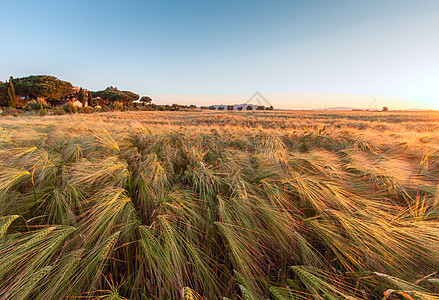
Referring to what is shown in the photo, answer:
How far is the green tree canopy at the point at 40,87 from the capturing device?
39531 mm

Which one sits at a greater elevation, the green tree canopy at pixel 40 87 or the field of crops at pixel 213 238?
the green tree canopy at pixel 40 87

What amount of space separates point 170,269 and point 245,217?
620 millimetres

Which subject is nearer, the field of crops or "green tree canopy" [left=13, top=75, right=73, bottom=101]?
the field of crops

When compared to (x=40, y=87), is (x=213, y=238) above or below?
below

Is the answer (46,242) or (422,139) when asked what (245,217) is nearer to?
(46,242)

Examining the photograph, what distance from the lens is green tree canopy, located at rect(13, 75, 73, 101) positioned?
39.5 meters

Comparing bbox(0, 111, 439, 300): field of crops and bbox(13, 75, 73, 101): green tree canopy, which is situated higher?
bbox(13, 75, 73, 101): green tree canopy

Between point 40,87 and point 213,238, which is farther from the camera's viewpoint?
point 40,87

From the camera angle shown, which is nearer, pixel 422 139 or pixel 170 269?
pixel 170 269

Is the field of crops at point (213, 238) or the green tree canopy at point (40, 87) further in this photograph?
the green tree canopy at point (40, 87)

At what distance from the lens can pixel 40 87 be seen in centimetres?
3959

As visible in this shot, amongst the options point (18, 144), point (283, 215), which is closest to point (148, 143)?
point (18, 144)

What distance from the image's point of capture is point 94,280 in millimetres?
909

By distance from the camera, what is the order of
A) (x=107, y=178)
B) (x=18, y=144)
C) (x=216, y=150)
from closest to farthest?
(x=107, y=178) → (x=18, y=144) → (x=216, y=150)
